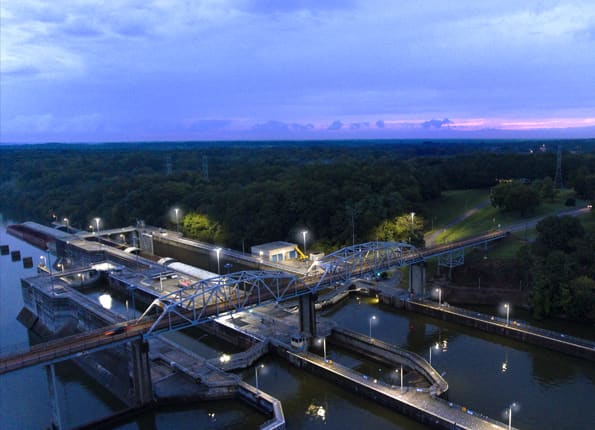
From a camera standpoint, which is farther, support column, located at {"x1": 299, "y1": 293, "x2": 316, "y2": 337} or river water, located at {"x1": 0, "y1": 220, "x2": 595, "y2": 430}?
Answer: support column, located at {"x1": 299, "y1": 293, "x2": 316, "y2": 337}

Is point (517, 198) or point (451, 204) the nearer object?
point (517, 198)

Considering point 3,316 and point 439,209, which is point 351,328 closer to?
point 3,316

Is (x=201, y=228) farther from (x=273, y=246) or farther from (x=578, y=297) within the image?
(x=578, y=297)

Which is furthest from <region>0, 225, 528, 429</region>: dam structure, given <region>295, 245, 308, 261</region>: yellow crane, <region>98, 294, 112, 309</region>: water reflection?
<region>295, 245, 308, 261</region>: yellow crane

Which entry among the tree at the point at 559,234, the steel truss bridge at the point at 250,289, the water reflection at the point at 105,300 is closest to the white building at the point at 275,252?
the steel truss bridge at the point at 250,289

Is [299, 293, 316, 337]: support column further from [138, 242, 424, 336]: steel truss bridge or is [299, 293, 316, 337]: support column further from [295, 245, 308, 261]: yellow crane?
[295, 245, 308, 261]: yellow crane

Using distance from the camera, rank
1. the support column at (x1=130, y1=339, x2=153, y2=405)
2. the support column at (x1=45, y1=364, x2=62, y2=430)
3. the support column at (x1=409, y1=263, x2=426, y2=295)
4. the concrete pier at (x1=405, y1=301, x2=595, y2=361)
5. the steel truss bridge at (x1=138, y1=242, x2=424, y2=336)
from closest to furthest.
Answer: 1. the support column at (x1=45, y1=364, x2=62, y2=430)
2. the support column at (x1=130, y1=339, x2=153, y2=405)
3. the steel truss bridge at (x1=138, y1=242, x2=424, y2=336)
4. the concrete pier at (x1=405, y1=301, x2=595, y2=361)
5. the support column at (x1=409, y1=263, x2=426, y2=295)

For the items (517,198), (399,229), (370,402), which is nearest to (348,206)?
(399,229)
